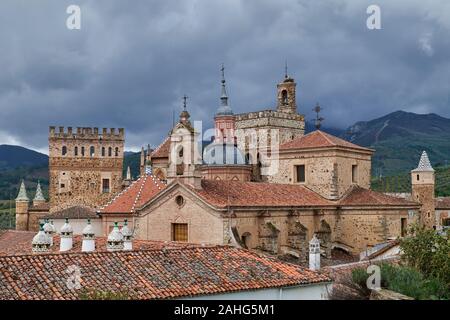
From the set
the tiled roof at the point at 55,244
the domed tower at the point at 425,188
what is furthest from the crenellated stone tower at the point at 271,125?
the tiled roof at the point at 55,244

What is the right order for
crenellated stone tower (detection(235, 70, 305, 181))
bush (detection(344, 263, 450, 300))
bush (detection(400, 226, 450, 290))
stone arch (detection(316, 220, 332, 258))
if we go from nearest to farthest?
bush (detection(344, 263, 450, 300)), bush (detection(400, 226, 450, 290)), stone arch (detection(316, 220, 332, 258)), crenellated stone tower (detection(235, 70, 305, 181))

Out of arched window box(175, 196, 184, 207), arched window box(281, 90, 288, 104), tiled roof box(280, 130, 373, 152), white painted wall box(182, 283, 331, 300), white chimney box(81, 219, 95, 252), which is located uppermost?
arched window box(281, 90, 288, 104)

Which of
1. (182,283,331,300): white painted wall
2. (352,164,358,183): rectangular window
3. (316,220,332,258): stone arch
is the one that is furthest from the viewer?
(352,164,358,183): rectangular window

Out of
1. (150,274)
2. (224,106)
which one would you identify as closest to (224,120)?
(224,106)

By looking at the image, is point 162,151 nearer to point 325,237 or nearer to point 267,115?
point 267,115

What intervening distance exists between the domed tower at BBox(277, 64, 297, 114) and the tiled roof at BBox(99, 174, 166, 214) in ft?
66.4

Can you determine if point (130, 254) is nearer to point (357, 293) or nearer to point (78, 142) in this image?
point (357, 293)

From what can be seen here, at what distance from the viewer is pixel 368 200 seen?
37844mm

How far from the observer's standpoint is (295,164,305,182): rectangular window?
40250 millimetres

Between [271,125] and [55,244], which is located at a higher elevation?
[271,125]

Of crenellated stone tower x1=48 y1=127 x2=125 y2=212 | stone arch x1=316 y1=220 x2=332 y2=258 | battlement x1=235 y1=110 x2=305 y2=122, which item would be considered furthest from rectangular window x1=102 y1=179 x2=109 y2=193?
stone arch x1=316 y1=220 x2=332 y2=258

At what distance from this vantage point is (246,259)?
71.1 feet

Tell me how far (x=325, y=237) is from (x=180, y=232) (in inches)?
341

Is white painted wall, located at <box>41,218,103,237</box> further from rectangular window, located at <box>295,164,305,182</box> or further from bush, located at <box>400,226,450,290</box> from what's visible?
bush, located at <box>400,226,450,290</box>
